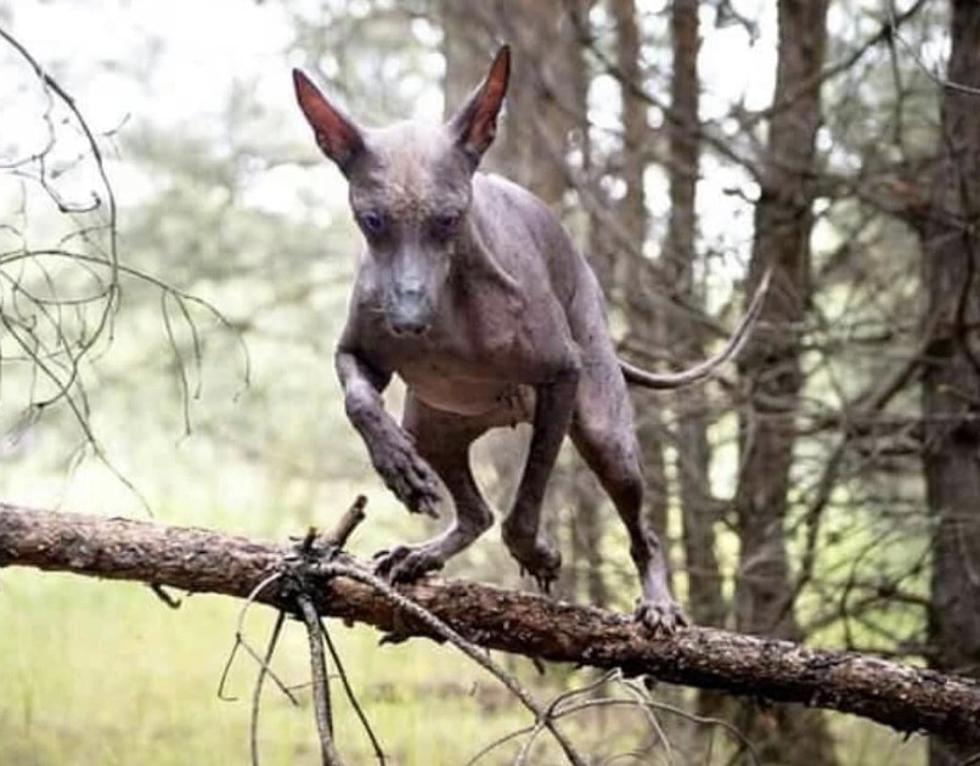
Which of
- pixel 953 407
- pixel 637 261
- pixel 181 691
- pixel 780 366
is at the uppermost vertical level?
pixel 637 261

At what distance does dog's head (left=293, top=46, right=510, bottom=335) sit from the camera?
61.7 inches

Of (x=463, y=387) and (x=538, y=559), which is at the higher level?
(x=463, y=387)

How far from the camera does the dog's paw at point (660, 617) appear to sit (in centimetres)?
205

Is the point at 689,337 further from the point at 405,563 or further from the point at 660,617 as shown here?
the point at 405,563

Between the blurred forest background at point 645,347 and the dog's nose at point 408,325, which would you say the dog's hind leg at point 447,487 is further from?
the dog's nose at point 408,325

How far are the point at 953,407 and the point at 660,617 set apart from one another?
5.54ft

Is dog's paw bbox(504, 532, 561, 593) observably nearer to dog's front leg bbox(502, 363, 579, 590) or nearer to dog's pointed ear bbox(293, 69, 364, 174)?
dog's front leg bbox(502, 363, 579, 590)

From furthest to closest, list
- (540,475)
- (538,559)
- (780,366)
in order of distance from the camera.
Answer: (780,366) → (538,559) → (540,475)

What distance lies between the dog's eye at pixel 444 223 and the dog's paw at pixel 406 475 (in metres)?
0.24

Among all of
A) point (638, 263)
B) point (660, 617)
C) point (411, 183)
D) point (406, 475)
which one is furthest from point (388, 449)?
point (638, 263)

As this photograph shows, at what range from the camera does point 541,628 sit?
2029 millimetres

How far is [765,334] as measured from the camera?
3695mm

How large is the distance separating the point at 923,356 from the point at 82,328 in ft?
6.84

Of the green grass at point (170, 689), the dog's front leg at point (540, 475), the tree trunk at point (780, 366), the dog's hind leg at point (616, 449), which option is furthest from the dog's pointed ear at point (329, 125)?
the tree trunk at point (780, 366)
